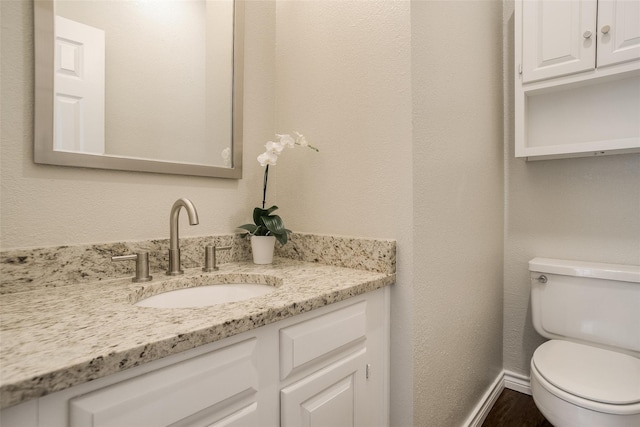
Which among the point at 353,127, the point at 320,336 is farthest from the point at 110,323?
the point at 353,127

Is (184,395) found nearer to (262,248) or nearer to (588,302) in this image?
(262,248)

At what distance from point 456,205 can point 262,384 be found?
956 mm

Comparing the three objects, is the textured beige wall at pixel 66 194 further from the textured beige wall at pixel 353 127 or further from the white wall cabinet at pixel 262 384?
the white wall cabinet at pixel 262 384

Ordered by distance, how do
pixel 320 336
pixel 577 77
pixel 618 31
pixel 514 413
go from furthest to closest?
pixel 514 413 → pixel 577 77 → pixel 618 31 → pixel 320 336

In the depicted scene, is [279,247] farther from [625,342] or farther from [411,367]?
[625,342]

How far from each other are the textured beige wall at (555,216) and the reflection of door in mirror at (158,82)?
1474 mm

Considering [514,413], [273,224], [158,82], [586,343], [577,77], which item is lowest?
[514,413]

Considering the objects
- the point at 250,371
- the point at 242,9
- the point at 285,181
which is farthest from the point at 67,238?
the point at 242,9

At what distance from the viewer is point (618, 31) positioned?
4.22 feet

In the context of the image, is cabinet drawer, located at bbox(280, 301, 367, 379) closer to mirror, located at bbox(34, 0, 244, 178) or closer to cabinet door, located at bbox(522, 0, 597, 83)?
mirror, located at bbox(34, 0, 244, 178)

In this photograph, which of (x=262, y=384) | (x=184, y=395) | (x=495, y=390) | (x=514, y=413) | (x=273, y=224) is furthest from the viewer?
(x=495, y=390)

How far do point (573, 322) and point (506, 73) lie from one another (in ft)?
4.13

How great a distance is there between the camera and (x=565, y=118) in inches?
62.3

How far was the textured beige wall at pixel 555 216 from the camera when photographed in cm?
149
